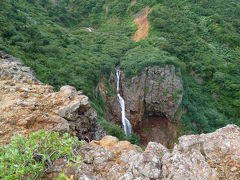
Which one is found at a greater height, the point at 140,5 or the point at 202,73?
the point at 140,5

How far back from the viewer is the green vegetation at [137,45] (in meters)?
24.6

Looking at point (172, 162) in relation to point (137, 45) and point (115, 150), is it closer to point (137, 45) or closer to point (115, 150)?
point (115, 150)

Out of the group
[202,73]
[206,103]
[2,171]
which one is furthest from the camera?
[202,73]

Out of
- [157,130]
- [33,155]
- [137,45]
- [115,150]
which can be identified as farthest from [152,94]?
[33,155]

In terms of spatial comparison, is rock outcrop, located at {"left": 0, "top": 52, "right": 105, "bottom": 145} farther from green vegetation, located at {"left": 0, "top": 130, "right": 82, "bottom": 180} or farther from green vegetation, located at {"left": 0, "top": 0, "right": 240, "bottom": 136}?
green vegetation, located at {"left": 0, "top": 0, "right": 240, "bottom": 136}

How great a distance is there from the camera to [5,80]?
1179cm

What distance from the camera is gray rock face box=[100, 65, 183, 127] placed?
1181 inches

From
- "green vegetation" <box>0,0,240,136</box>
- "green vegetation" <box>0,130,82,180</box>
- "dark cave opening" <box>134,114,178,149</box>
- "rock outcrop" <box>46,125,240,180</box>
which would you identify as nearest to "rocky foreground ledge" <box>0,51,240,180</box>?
"rock outcrop" <box>46,125,240,180</box>

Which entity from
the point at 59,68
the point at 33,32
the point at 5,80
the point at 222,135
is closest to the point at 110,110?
the point at 59,68

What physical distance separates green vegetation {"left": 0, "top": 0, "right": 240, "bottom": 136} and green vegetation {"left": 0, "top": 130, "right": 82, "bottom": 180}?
1442cm

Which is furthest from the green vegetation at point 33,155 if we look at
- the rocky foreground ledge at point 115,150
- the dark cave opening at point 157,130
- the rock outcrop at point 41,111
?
the dark cave opening at point 157,130

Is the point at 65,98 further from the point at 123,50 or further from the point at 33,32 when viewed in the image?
the point at 123,50

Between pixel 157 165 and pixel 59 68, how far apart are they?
1902cm

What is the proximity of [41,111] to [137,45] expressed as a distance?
3185cm
